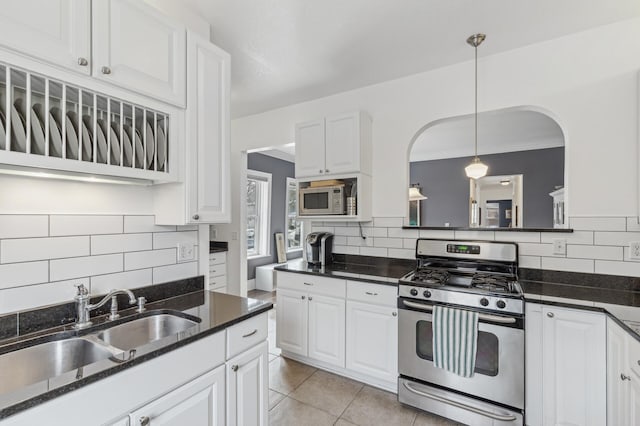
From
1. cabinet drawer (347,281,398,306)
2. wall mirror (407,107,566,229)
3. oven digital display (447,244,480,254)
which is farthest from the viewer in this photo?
wall mirror (407,107,566,229)

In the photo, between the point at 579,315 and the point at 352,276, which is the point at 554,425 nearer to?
the point at 579,315

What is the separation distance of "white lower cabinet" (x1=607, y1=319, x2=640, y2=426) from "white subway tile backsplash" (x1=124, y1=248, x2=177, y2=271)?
241 centimetres

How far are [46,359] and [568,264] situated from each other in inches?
120

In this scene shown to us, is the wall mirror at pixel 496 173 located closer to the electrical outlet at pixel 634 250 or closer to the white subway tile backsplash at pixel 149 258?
the electrical outlet at pixel 634 250

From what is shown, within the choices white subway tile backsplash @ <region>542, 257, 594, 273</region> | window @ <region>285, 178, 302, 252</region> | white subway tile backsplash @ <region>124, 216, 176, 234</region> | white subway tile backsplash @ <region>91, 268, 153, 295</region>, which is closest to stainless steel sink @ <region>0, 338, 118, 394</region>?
white subway tile backsplash @ <region>91, 268, 153, 295</region>

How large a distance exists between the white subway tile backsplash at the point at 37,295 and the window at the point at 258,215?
4.18 metres

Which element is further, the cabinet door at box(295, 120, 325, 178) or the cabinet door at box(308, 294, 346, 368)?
the cabinet door at box(295, 120, 325, 178)

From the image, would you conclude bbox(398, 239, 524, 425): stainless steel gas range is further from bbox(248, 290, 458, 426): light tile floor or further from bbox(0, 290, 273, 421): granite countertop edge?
bbox(0, 290, 273, 421): granite countertop edge

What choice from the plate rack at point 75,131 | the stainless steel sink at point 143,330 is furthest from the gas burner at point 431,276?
the plate rack at point 75,131

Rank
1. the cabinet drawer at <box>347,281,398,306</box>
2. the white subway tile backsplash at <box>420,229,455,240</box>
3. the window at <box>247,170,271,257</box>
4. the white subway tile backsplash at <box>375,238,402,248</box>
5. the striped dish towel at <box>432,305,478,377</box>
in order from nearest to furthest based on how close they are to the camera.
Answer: the striped dish towel at <box>432,305,478,377</box>, the cabinet drawer at <box>347,281,398,306</box>, the white subway tile backsplash at <box>420,229,455,240</box>, the white subway tile backsplash at <box>375,238,402,248</box>, the window at <box>247,170,271,257</box>

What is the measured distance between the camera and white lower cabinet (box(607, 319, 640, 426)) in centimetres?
133

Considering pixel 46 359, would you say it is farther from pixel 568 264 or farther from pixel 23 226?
pixel 568 264

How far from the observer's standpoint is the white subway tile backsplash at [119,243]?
1.51m

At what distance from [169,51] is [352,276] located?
195 cm
